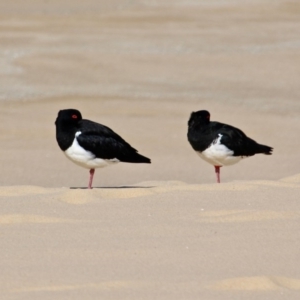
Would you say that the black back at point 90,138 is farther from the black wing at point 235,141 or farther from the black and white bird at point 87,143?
the black wing at point 235,141

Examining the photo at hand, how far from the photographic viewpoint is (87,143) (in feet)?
29.8

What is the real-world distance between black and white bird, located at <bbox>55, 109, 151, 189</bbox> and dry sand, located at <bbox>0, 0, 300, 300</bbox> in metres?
0.37

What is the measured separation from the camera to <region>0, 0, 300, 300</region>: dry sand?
17.3 ft

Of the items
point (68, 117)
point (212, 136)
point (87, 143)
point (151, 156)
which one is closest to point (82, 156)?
point (87, 143)

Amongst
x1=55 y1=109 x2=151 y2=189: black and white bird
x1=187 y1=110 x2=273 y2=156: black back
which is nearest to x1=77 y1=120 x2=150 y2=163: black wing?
x1=55 y1=109 x2=151 y2=189: black and white bird

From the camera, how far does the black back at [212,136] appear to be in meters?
9.66

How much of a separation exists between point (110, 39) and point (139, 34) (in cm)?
80

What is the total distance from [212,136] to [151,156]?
5159 millimetres

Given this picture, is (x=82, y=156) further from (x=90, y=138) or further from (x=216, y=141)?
(x=216, y=141)

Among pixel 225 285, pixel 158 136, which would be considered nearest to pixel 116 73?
pixel 158 136

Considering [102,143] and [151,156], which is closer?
[102,143]

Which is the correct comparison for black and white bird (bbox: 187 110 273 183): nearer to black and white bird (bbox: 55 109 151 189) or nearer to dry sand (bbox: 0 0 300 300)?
dry sand (bbox: 0 0 300 300)

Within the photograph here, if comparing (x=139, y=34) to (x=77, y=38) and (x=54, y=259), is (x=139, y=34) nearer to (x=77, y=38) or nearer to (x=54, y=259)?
(x=77, y=38)

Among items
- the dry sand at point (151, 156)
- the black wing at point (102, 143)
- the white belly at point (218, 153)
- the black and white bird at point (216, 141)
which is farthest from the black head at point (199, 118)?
the black wing at point (102, 143)
